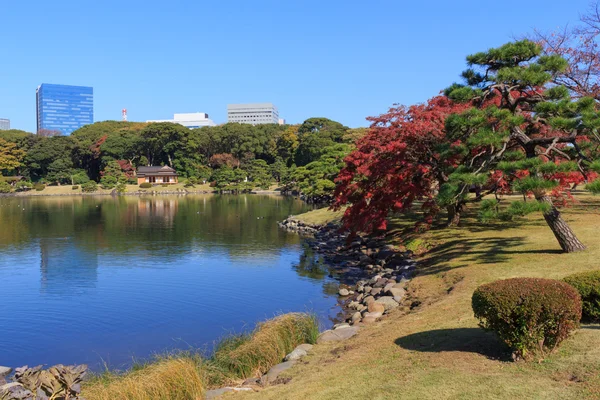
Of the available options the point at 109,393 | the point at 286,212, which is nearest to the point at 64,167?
the point at 286,212

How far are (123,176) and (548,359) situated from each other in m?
71.0

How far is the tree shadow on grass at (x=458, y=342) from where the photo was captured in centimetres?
604

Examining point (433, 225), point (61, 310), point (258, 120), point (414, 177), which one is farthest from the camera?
point (258, 120)

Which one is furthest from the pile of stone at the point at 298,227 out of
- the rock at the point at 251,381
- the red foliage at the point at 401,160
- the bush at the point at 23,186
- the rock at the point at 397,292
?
the bush at the point at 23,186

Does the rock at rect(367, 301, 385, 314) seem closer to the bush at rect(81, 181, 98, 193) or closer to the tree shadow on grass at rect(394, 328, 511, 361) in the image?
the tree shadow on grass at rect(394, 328, 511, 361)

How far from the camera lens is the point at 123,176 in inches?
2771

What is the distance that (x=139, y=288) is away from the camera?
51.1 ft

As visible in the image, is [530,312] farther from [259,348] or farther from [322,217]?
[322,217]

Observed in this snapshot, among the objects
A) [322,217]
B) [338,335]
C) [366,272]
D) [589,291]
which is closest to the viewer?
[589,291]

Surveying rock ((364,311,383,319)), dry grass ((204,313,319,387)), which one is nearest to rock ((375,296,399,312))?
rock ((364,311,383,319))

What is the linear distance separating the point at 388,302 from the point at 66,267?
1349cm

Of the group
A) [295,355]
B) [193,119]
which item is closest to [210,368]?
[295,355]

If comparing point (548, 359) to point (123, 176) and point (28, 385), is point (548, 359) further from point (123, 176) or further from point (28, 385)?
point (123, 176)

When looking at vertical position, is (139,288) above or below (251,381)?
below
